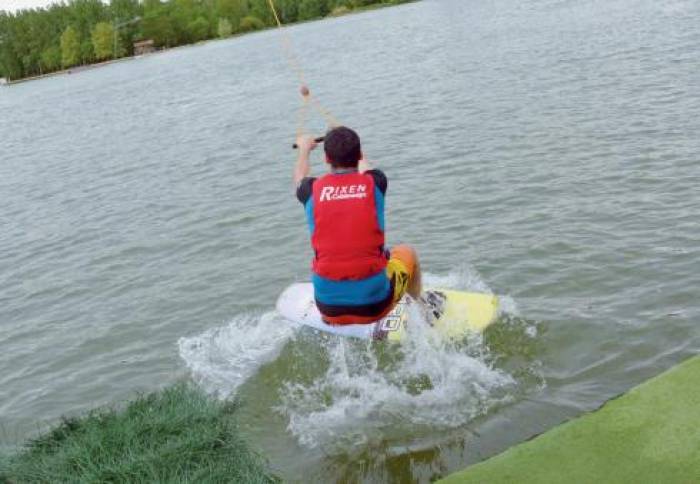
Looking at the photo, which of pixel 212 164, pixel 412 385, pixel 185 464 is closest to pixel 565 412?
pixel 412 385

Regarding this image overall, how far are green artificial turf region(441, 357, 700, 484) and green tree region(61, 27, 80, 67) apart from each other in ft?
478

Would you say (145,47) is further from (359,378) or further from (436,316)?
(359,378)

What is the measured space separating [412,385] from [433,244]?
4.10 meters

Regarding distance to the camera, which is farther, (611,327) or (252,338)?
(252,338)

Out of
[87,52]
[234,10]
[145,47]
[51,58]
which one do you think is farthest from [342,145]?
[51,58]

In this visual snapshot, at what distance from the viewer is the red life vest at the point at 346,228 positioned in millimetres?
6340

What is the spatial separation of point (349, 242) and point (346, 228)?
14 cm

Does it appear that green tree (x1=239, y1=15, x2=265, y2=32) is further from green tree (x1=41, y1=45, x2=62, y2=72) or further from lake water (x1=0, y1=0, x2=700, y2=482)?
lake water (x1=0, y1=0, x2=700, y2=482)

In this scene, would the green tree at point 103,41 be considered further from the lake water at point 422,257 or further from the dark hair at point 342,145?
the dark hair at point 342,145

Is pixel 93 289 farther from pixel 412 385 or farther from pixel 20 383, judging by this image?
pixel 412 385

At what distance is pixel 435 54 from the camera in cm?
3494

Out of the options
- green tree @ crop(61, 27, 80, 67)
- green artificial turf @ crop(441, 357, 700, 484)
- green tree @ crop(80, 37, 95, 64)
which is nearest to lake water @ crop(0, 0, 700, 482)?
green artificial turf @ crop(441, 357, 700, 484)

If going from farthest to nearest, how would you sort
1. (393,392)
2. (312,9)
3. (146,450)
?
(312,9) < (393,392) < (146,450)

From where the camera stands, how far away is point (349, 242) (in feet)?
Result: 21.2
